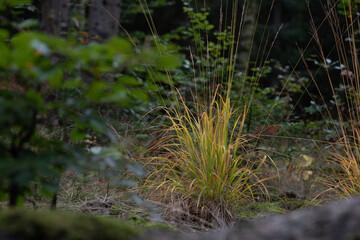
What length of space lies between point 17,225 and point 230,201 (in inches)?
68.2

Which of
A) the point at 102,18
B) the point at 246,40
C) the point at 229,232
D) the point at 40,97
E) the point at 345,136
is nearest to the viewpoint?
the point at 229,232

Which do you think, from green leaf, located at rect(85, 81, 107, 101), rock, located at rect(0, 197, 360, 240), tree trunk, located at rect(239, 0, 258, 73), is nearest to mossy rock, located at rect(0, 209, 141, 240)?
rock, located at rect(0, 197, 360, 240)

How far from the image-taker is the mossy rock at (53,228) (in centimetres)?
95

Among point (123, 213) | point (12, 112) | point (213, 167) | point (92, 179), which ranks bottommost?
point (92, 179)

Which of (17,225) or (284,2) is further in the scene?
(284,2)

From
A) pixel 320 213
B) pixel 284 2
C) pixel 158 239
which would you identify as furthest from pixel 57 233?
pixel 284 2

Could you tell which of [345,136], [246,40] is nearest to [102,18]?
[246,40]

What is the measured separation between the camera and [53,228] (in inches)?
38.4

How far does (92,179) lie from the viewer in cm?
338

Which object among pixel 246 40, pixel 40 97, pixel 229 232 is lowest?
pixel 246 40

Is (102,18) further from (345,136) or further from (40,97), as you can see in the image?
(40,97)

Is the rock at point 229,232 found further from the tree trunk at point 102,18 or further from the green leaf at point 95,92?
the tree trunk at point 102,18

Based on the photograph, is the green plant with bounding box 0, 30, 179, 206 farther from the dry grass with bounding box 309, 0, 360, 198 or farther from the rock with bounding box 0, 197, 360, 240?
the dry grass with bounding box 309, 0, 360, 198

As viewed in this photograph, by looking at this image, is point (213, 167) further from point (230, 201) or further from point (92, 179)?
point (92, 179)
